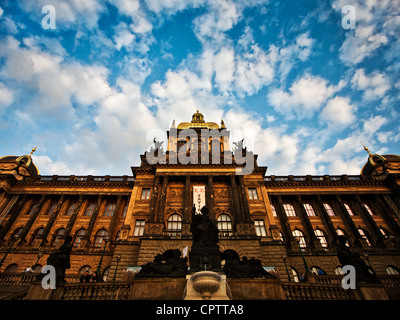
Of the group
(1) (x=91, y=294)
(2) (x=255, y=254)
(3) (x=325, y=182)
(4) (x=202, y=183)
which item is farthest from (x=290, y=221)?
(1) (x=91, y=294)

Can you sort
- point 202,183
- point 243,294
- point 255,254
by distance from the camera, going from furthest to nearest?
point 202,183
point 255,254
point 243,294

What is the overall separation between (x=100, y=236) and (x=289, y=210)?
25.7 meters

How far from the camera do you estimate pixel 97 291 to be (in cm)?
926

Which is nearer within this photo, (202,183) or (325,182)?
(202,183)

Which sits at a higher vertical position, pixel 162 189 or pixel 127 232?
pixel 162 189

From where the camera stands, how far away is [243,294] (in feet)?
29.1

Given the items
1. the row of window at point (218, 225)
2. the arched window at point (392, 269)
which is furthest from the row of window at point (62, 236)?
the arched window at point (392, 269)

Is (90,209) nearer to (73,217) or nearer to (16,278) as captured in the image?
(73,217)

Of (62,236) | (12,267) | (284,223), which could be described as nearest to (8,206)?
(12,267)

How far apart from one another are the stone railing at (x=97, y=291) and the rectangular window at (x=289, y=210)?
2572 centimetres
